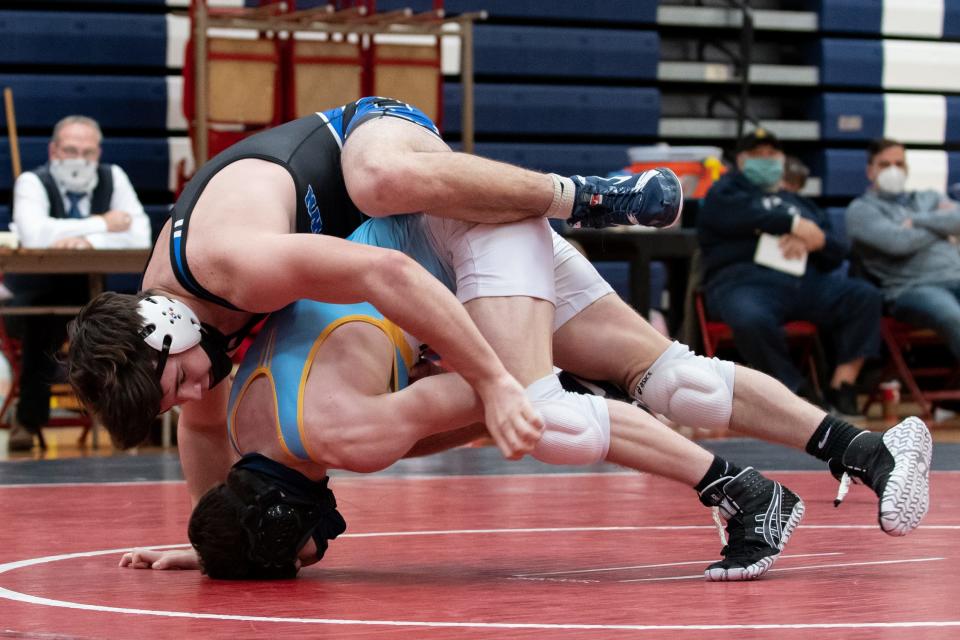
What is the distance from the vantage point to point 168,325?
2.66 metres

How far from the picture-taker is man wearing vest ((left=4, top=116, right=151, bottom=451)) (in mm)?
6180

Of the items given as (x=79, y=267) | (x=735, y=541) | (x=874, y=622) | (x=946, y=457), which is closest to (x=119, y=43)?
(x=79, y=267)

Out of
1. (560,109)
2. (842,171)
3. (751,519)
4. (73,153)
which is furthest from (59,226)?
(842,171)

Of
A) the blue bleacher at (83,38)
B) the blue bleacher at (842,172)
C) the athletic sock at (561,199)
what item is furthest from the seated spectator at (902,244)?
the athletic sock at (561,199)

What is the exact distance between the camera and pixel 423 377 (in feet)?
9.50

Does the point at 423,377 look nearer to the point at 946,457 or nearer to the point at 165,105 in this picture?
the point at 946,457

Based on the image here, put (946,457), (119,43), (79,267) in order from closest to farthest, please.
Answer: (946,457) < (79,267) < (119,43)

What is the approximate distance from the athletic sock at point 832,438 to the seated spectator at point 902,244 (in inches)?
161

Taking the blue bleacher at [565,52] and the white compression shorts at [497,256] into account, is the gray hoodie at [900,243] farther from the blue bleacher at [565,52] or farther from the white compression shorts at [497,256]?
the white compression shorts at [497,256]

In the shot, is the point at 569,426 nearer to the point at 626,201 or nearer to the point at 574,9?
the point at 626,201

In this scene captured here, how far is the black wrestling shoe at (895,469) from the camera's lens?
8.91 feet

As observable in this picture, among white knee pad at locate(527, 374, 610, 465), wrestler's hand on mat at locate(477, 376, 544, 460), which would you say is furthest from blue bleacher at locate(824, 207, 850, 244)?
wrestler's hand on mat at locate(477, 376, 544, 460)

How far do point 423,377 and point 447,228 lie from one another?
0.92ft

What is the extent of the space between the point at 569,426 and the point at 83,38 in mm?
5997
